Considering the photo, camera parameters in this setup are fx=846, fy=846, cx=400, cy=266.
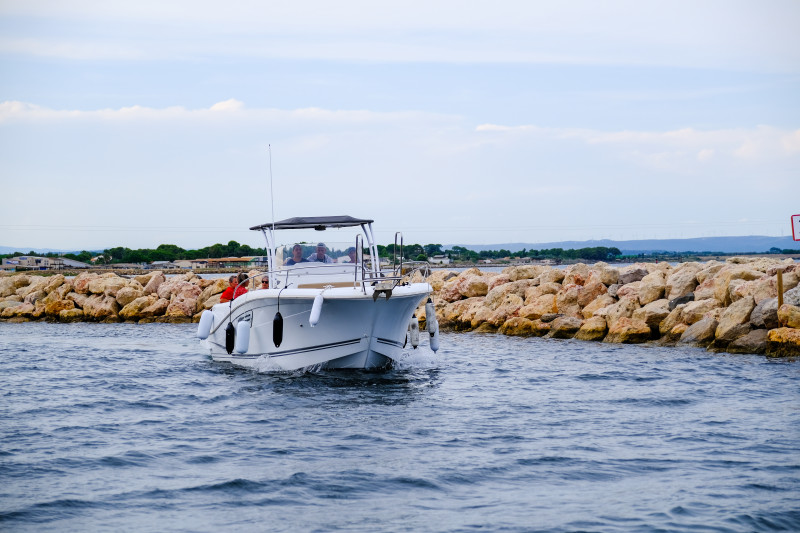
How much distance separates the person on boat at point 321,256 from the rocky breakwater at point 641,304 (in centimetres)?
785

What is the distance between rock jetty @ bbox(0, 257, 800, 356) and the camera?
1758 centimetres

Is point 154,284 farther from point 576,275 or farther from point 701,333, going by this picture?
point 701,333

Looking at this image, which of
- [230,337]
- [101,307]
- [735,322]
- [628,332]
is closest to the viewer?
[230,337]

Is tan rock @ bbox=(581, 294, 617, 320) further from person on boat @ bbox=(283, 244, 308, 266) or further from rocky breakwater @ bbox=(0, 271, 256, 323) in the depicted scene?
rocky breakwater @ bbox=(0, 271, 256, 323)

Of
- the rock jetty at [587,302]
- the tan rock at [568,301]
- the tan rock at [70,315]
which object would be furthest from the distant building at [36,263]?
the tan rock at [568,301]

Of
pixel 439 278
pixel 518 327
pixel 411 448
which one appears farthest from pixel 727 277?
pixel 439 278

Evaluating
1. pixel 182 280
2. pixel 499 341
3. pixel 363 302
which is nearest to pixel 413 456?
pixel 363 302

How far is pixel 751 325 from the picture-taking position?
17500mm

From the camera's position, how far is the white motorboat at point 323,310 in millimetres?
14320

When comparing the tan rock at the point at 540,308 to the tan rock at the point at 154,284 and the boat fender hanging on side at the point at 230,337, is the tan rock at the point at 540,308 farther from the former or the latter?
the tan rock at the point at 154,284

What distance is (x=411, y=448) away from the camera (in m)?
9.76

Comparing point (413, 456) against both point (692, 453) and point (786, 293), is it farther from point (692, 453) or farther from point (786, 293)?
point (786, 293)

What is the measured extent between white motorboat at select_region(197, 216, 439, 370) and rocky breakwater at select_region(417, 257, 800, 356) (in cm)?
612

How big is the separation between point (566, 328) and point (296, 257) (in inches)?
329
